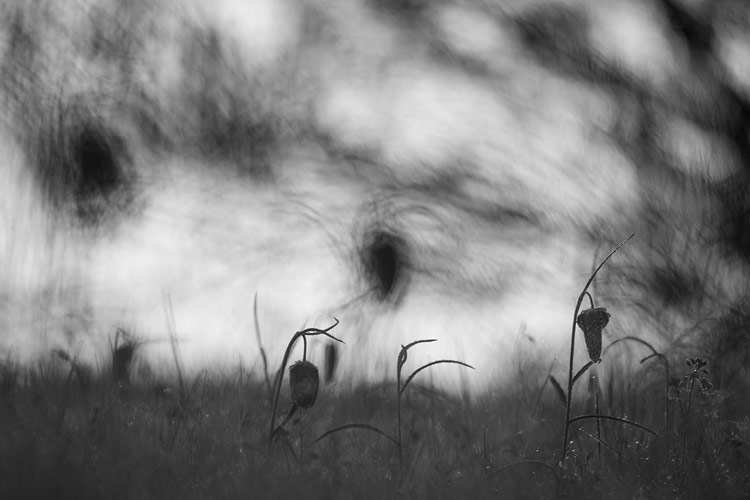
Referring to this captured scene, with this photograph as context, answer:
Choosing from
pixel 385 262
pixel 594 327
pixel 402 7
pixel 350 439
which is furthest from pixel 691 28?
pixel 350 439

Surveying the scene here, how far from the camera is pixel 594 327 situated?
1.72 metres

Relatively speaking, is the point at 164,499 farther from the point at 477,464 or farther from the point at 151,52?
the point at 151,52

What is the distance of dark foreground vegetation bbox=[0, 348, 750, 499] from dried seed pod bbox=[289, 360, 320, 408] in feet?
0.17

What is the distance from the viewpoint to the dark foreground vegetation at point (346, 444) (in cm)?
135

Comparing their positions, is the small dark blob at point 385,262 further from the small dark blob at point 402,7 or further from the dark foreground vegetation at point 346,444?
the small dark blob at point 402,7

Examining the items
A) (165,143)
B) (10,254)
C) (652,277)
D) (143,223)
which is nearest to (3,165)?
(10,254)

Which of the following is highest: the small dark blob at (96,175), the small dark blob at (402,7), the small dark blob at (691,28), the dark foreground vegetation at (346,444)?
the small dark blob at (402,7)

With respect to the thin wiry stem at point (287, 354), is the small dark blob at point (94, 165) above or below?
above

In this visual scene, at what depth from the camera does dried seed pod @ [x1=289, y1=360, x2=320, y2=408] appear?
1.74 meters

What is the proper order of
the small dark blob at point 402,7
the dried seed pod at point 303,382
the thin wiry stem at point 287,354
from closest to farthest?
the thin wiry stem at point 287,354
the dried seed pod at point 303,382
the small dark blob at point 402,7

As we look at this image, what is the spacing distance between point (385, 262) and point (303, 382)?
1.55 meters

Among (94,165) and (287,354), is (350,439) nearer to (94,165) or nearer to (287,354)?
(287,354)

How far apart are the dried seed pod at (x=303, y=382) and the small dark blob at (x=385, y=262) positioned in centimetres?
135

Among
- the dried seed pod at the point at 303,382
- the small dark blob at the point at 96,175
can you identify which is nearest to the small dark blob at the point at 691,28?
the small dark blob at the point at 96,175
